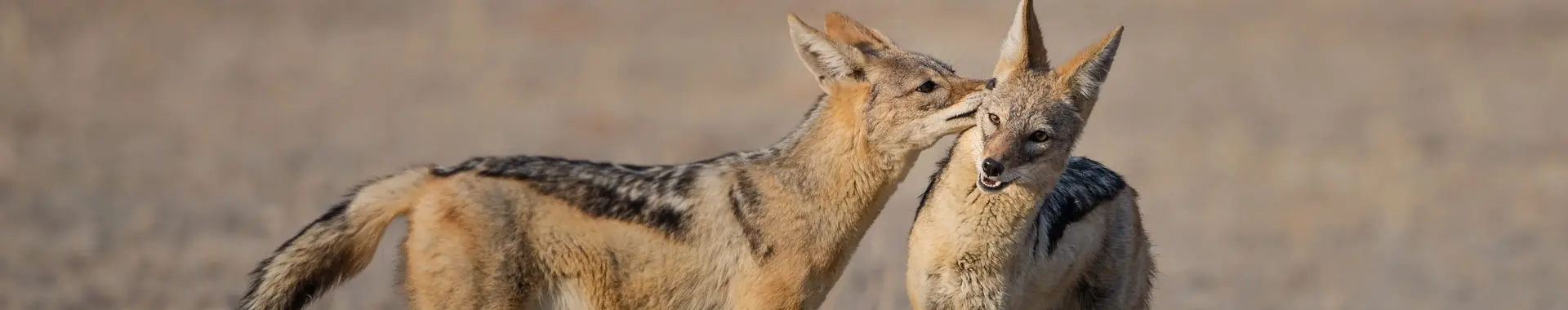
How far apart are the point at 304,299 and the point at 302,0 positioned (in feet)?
47.9

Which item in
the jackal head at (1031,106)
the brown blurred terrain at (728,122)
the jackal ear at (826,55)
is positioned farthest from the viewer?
the brown blurred terrain at (728,122)

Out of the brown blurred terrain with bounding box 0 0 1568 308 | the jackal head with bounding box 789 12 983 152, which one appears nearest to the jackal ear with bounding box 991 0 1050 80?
the jackal head with bounding box 789 12 983 152

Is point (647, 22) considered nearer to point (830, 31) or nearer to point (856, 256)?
point (856, 256)

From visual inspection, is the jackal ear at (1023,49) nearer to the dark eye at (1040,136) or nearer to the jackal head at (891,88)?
the jackal head at (891,88)

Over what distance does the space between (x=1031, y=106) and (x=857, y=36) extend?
1.33 metres

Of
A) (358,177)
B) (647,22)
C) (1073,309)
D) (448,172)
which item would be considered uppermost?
(647,22)

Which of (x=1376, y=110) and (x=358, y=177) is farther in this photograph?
(x=1376, y=110)

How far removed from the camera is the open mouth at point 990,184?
6961 millimetres

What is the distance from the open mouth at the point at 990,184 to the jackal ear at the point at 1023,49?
46 cm

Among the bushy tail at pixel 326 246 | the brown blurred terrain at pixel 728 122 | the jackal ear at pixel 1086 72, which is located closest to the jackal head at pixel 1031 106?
the jackal ear at pixel 1086 72

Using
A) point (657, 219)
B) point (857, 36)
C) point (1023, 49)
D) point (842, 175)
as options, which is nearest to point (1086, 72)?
point (1023, 49)

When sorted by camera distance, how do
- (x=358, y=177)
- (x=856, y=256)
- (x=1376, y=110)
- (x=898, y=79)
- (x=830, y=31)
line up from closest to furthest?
1. (x=898, y=79)
2. (x=830, y=31)
3. (x=856, y=256)
4. (x=358, y=177)
5. (x=1376, y=110)

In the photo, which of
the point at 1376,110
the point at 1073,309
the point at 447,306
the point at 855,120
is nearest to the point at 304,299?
the point at 447,306

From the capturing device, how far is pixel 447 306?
7.04m
